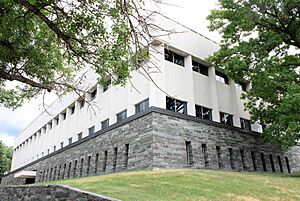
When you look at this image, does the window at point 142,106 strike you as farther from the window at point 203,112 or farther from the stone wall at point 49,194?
the stone wall at point 49,194

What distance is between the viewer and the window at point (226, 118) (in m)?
17.5

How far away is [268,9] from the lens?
48.6 ft

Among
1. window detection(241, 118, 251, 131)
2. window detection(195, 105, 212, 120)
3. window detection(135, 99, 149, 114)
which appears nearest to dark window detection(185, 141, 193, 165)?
window detection(195, 105, 212, 120)

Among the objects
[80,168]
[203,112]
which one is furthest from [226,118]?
[80,168]

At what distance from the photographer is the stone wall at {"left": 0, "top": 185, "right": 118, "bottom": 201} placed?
6503 millimetres

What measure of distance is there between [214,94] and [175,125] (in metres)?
4.79

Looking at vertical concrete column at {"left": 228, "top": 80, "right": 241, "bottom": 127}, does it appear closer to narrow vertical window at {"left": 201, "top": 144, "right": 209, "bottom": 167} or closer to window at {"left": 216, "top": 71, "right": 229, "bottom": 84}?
window at {"left": 216, "top": 71, "right": 229, "bottom": 84}

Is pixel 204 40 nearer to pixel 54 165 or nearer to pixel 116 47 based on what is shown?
pixel 116 47

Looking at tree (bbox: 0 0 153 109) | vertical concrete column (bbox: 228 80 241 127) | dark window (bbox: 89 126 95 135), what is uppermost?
vertical concrete column (bbox: 228 80 241 127)

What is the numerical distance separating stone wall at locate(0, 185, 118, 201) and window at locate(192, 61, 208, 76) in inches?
490

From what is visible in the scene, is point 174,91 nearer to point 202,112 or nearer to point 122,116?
point 202,112

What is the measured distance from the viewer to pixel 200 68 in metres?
18.0

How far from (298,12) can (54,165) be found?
23.7 meters

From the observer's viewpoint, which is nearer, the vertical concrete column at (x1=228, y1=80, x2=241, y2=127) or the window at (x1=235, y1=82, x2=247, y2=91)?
the vertical concrete column at (x1=228, y1=80, x2=241, y2=127)
